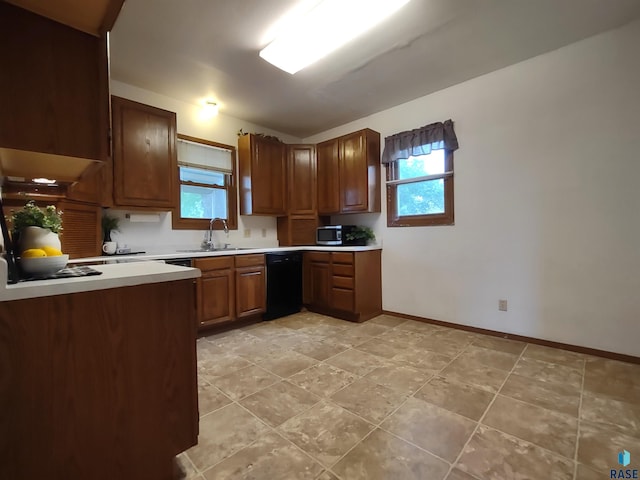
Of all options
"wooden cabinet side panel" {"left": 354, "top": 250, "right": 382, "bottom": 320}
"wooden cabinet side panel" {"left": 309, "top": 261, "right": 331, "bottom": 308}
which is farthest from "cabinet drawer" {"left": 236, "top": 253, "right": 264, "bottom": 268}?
"wooden cabinet side panel" {"left": 354, "top": 250, "right": 382, "bottom": 320}

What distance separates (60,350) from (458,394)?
6.89 ft

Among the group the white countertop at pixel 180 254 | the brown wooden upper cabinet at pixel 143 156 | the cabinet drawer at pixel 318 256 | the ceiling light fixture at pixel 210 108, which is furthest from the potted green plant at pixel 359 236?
the ceiling light fixture at pixel 210 108

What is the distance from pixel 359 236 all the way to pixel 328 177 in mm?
981

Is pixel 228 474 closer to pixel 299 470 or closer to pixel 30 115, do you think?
pixel 299 470

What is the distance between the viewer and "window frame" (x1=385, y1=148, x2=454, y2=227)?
3.27m

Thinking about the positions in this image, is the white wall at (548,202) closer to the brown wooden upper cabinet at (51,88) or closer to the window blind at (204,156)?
the window blind at (204,156)

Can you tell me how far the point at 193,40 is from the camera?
2.41 meters

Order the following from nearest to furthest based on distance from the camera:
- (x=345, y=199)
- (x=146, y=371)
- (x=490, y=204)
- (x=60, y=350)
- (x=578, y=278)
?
(x=60, y=350), (x=146, y=371), (x=578, y=278), (x=490, y=204), (x=345, y=199)

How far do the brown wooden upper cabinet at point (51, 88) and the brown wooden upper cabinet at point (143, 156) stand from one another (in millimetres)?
1800

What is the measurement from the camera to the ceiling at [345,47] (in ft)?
6.89

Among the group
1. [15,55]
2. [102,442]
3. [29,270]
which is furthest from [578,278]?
[15,55]

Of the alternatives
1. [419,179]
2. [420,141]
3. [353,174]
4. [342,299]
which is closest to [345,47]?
[420,141]

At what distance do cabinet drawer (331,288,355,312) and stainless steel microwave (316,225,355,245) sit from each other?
2.23 ft

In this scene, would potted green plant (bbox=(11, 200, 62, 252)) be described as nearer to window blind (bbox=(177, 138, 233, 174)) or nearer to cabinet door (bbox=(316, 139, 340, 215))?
window blind (bbox=(177, 138, 233, 174))
